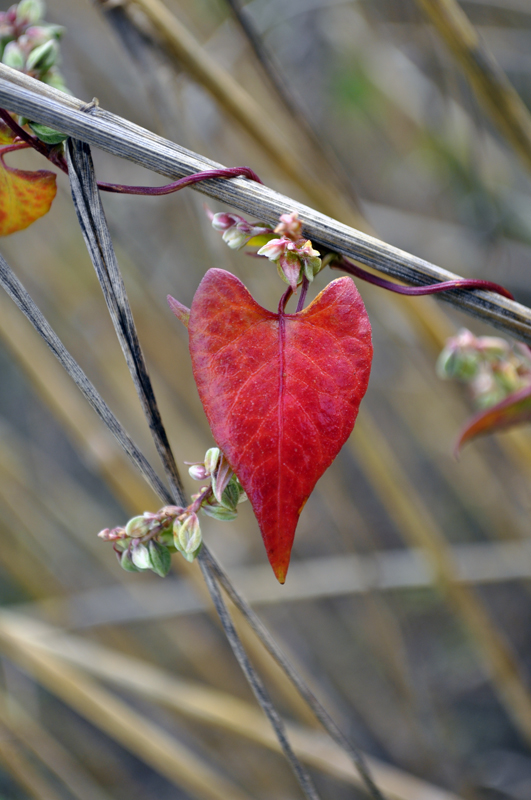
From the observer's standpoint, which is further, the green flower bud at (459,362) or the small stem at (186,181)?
the green flower bud at (459,362)

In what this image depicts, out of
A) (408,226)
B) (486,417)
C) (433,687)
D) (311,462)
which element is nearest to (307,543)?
(433,687)

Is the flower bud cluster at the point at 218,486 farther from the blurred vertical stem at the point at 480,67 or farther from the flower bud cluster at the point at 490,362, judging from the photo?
the blurred vertical stem at the point at 480,67

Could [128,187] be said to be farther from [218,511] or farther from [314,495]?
[314,495]

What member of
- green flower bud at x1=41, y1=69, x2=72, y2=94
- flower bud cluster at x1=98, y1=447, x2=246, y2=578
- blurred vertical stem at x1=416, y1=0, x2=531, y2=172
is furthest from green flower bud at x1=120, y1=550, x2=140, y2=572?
blurred vertical stem at x1=416, y1=0, x2=531, y2=172

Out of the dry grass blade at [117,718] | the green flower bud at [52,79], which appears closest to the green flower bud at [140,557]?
the green flower bud at [52,79]

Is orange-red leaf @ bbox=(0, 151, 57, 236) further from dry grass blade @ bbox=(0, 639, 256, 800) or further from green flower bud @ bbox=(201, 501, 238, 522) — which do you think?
dry grass blade @ bbox=(0, 639, 256, 800)

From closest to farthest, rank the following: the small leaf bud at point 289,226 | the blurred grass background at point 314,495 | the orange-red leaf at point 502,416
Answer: the small leaf bud at point 289,226, the orange-red leaf at point 502,416, the blurred grass background at point 314,495

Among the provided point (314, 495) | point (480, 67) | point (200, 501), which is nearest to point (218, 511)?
point (200, 501)
